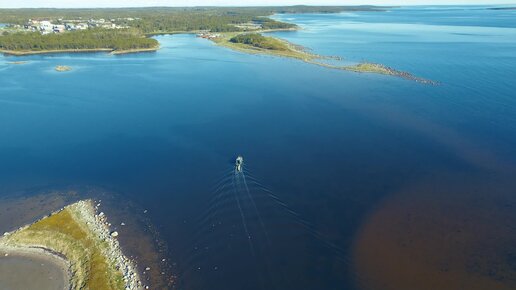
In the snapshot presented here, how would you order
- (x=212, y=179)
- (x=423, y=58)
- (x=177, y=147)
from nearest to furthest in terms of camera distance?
(x=212, y=179) → (x=177, y=147) → (x=423, y=58)

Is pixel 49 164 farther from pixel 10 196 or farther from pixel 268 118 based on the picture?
pixel 268 118

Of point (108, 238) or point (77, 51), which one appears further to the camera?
point (77, 51)

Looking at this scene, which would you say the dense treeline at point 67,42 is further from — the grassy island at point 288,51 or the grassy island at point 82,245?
the grassy island at point 82,245

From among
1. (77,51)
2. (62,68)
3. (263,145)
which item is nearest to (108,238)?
(263,145)

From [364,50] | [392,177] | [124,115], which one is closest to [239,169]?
[392,177]

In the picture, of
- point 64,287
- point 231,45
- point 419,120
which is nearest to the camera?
point 64,287

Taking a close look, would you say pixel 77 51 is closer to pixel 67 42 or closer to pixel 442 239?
pixel 67 42
